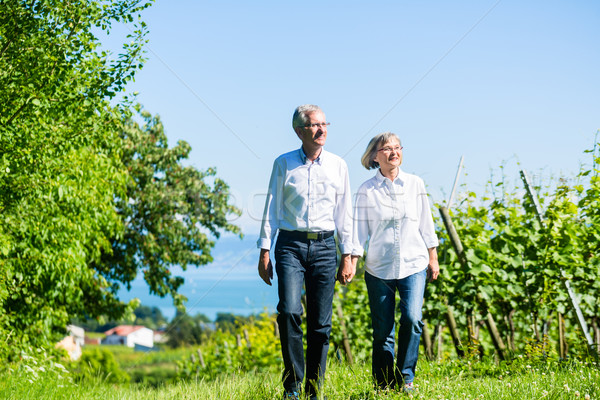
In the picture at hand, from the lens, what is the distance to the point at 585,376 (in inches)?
146

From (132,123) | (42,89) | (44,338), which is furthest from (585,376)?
(132,123)

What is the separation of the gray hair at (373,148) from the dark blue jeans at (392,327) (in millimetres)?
762

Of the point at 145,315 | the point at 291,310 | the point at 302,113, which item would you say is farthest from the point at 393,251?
the point at 145,315

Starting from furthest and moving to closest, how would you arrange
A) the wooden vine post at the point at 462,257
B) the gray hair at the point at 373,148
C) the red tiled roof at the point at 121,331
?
the red tiled roof at the point at 121,331 < the wooden vine post at the point at 462,257 < the gray hair at the point at 373,148

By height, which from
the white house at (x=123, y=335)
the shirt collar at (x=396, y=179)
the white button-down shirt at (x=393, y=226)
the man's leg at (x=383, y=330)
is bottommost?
the man's leg at (x=383, y=330)

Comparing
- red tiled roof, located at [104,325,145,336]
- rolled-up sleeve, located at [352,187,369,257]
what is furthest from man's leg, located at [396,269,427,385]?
red tiled roof, located at [104,325,145,336]

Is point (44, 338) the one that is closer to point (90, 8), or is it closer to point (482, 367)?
point (90, 8)

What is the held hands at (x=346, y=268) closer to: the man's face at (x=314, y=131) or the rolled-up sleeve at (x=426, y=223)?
the rolled-up sleeve at (x=426, y=223)

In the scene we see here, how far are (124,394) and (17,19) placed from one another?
147 inches

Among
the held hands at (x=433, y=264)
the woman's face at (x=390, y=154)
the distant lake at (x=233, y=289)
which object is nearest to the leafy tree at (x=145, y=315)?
the distant lake at (x=233, y=289)

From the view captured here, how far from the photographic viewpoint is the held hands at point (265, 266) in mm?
3389

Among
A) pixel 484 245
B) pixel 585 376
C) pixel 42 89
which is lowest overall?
pixel 585 376

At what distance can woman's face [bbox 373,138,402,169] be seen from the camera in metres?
3.56

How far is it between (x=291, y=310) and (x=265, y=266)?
0.32 meters
